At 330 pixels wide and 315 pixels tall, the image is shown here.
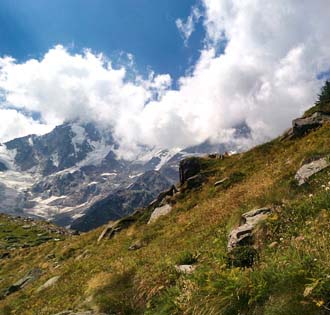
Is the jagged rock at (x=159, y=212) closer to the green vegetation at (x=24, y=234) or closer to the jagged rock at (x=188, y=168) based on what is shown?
the jagged rock at (x=188, y=168)

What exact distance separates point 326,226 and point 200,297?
3.27 meters

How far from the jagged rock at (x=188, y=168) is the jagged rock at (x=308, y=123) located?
28.5 feet

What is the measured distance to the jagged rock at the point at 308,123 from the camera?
101ft

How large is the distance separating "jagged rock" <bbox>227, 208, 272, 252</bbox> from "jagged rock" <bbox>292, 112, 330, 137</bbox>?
18265 mm

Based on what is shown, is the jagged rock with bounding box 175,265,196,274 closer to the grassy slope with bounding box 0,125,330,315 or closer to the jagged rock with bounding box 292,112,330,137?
the grassy slope with bounding box 0,125,330,315

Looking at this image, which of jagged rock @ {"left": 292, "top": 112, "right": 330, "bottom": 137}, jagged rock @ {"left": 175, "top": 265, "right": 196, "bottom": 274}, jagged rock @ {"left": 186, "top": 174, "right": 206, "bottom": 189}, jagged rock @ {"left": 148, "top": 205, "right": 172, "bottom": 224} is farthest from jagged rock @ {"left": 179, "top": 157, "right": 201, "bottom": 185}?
jagged rock @ {"left": 175, "top": 265, "right": 196, "bottom": 274}

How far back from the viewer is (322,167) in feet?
52.1

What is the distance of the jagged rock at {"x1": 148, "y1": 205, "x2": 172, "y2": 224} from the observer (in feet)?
99.8

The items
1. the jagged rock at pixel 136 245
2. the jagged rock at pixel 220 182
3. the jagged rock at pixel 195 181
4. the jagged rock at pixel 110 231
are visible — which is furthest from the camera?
the jagged rock at pixel 110 231

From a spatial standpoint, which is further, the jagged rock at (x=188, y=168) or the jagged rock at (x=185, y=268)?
the jagged rock at (x=188, y=168)

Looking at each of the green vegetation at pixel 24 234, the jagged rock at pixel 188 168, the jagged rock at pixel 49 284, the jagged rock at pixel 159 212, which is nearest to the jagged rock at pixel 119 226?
the jagged rock at pixel 159 212

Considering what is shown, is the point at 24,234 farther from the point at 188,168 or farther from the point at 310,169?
the point at 310,169

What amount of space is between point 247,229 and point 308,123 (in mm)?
20720

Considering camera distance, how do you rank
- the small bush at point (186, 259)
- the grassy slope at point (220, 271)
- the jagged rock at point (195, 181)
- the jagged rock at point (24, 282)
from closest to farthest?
the grassy slope at point (220, 271) < the small bush at point (186, 259) < the jagged rock at point (24, 282) < the jagged rock at point (195, 181)
